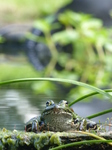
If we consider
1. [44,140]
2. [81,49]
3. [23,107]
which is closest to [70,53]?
[81,49]

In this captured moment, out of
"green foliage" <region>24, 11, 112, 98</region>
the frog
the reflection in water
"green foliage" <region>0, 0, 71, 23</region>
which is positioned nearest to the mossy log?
the frog

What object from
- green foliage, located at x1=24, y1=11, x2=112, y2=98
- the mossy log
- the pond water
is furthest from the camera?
green foliage, located at x1=24, y1=11, x2=112, y2=98

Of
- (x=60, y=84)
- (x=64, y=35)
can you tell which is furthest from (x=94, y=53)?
(x=60, y=84)

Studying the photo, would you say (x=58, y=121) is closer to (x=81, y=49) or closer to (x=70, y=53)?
(x=81, y=49)

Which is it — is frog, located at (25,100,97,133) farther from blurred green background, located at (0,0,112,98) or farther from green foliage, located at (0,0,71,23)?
green foliage, located at (0,0,71,23)

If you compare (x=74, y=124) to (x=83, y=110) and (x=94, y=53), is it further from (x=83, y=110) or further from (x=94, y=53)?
(x=94, y=53)

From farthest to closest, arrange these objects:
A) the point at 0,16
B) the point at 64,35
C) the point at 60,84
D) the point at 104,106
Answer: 1. the point at 0,16
2. the point at 64,35
3. the point at 60,84
4. the point at 104,106

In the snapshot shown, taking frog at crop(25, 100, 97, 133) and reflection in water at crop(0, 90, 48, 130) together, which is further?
reflection in water at crop(0, 90, 48, 130)
